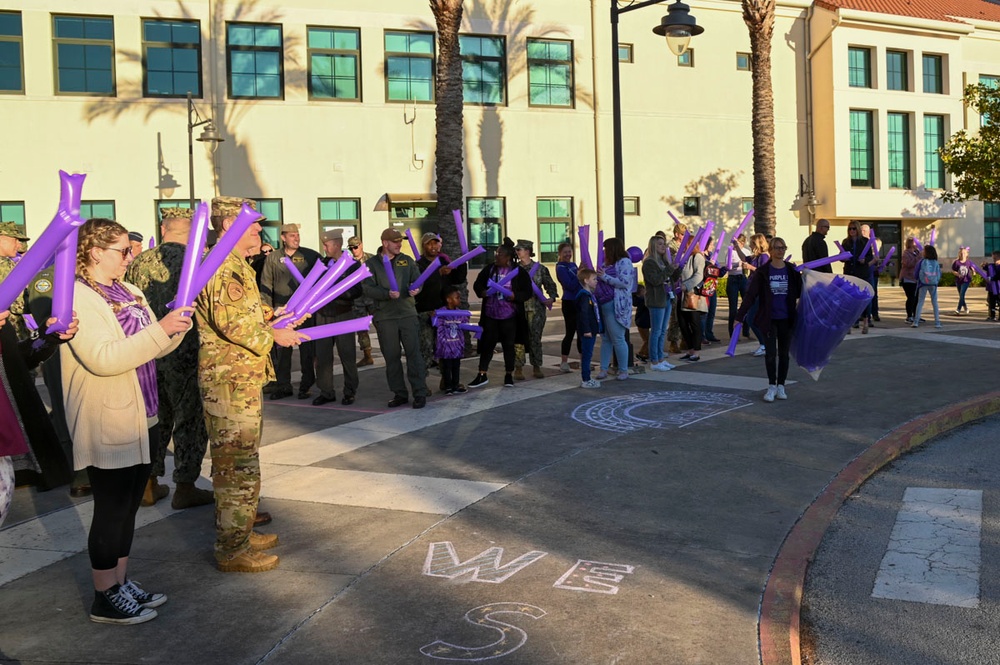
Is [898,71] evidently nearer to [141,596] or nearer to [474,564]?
[474,564]

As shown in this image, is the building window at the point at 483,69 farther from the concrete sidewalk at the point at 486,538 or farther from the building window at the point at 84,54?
the concrete sidewalk at the point at 486,538

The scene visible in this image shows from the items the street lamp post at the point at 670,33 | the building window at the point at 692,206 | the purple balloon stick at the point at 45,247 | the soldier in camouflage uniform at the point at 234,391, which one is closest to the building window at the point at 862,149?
the building window at the point at 692,206

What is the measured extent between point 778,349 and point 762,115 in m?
16.0

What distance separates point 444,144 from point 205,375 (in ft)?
42.8

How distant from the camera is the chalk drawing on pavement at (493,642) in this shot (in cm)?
404

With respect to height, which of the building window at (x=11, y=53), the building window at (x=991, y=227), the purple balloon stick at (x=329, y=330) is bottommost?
the purple balloon stick at (x=329, y=330)

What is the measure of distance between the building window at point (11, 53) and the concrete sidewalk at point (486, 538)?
666 inches

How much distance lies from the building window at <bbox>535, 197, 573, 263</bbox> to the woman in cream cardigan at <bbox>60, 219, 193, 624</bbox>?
2294 centimetres

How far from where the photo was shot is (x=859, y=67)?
3150 cm

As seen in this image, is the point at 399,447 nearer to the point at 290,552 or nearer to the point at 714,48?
the point at 290,552

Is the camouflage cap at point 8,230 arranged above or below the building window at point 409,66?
below

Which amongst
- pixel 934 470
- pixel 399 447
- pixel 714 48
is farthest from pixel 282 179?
pixel 934 470

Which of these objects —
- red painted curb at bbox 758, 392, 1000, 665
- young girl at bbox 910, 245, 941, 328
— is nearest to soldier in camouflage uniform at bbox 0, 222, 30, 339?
red painted curb at bbox 758, 392, 1000, 665

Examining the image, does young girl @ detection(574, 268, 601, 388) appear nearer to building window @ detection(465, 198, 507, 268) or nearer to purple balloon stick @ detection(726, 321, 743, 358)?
purple balloon stick @ detection(726, 321, 743, 358)
